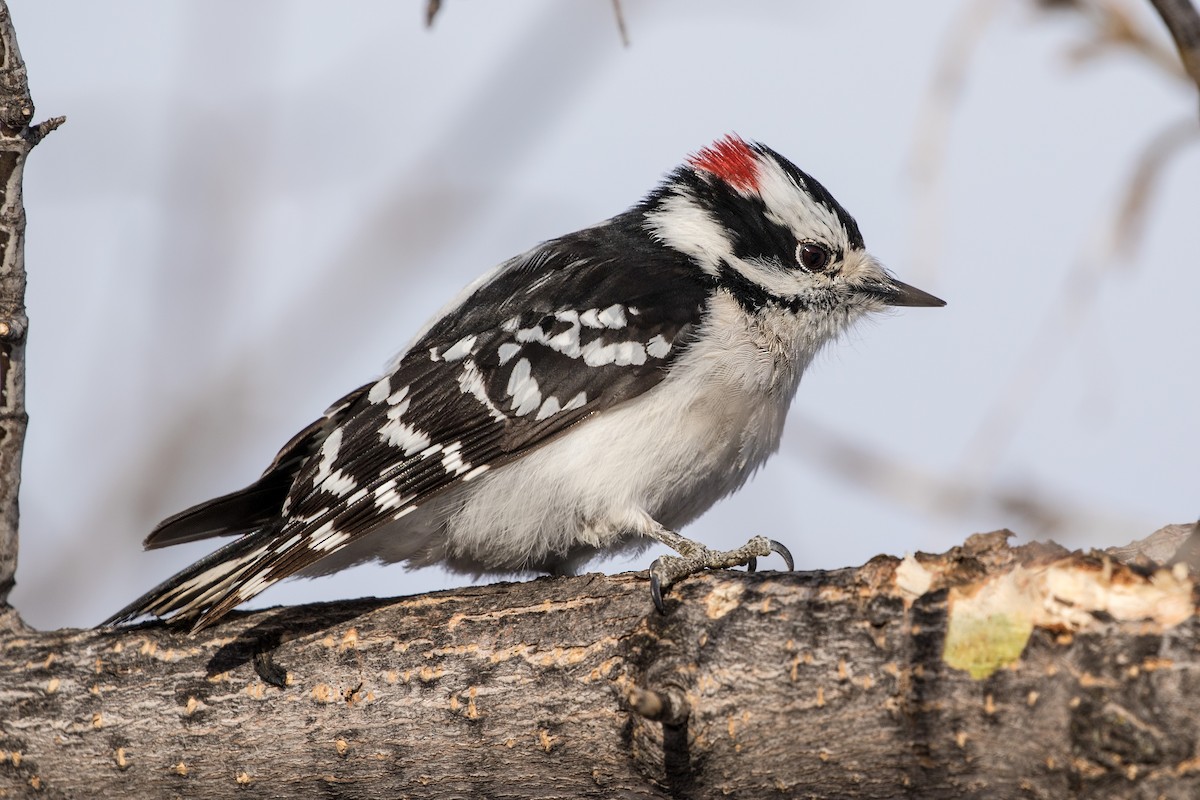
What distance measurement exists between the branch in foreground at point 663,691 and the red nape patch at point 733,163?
1951 millimetres

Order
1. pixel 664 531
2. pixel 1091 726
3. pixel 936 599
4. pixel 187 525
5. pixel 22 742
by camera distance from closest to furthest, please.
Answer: pixel 1091 726 → pixel 936 599 → pixel 22 742 → pixel 664 531 → pixel 187 525

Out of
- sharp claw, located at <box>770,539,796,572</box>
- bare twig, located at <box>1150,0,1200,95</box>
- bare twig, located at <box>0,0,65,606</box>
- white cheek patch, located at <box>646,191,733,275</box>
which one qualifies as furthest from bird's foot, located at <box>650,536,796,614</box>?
bare twig, located at <box>0,0,65,606</box>

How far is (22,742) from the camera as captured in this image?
3.38 metres

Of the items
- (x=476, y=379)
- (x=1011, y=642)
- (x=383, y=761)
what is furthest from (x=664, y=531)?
(x=1011, y=642)

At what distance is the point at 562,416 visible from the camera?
373 centimetres

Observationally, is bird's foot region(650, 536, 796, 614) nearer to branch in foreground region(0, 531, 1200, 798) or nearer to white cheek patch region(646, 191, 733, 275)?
branch in foreground region(0, 531, 1200, 798)

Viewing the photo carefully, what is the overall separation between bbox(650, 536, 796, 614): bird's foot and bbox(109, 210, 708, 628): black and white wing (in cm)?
58

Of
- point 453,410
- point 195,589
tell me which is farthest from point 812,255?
point 195,589

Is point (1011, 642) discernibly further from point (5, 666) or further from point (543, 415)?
point (5, 666)

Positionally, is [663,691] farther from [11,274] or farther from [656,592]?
[11,274]

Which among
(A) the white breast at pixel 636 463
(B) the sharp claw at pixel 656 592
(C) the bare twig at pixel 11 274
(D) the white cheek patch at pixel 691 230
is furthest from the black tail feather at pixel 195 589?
(D) the white cheek patch at pixel 691 230

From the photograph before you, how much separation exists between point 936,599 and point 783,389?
164 centimetres

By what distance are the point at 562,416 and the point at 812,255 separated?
1.22 m

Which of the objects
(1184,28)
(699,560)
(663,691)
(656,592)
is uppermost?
(1184,28)
